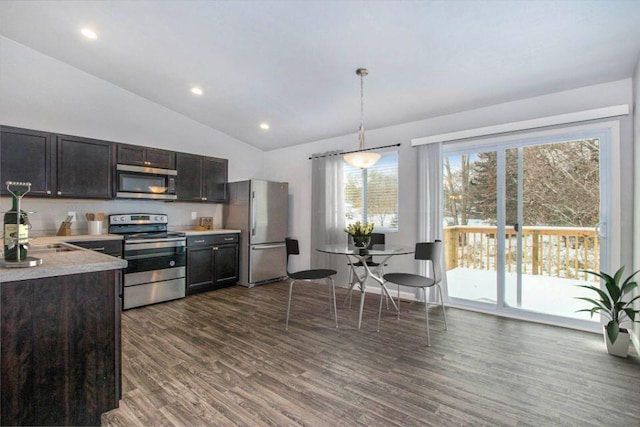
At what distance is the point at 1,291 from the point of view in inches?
52.8

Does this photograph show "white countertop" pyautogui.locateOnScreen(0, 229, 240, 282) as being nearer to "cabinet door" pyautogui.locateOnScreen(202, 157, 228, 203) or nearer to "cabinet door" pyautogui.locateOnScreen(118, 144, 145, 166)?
"cabinet door" pyautogui.locateOnScreen(118, 144, 145, 166)

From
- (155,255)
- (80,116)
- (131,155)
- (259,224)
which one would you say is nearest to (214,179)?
(259,224)

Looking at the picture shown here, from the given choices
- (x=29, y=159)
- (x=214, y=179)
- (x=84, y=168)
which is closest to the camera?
(x=29, y=159)

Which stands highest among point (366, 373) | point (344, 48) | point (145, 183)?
point (344, 48)

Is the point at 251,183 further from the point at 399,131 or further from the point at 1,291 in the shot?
the point at 1,291

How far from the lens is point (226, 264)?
475 centimetres

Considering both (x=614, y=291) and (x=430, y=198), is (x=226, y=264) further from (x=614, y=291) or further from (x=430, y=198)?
(x=614, y=291)

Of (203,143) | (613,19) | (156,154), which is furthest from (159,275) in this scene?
(613,19)

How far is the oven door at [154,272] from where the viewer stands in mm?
3682

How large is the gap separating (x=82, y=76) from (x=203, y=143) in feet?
5.70

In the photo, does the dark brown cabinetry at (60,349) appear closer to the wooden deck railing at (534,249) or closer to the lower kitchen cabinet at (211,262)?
the lower kitchen cabinet at (211,262)

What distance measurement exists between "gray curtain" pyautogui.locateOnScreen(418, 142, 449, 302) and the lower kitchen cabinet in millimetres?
2907

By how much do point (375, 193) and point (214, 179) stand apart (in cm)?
264

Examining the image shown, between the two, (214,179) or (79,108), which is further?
(214,179)
